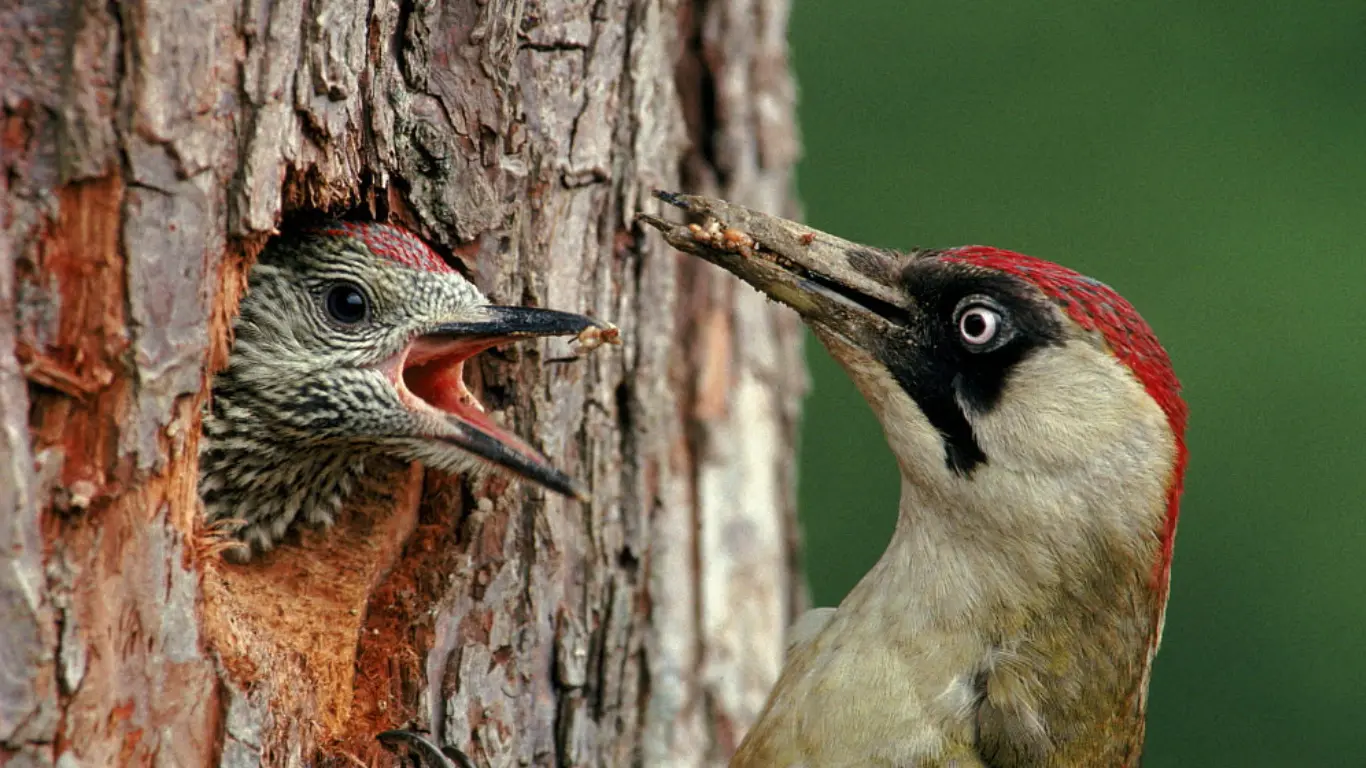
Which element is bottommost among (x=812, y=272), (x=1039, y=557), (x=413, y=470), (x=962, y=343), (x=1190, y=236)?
(x=1039, y=557)

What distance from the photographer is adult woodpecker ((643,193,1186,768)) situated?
3.75 m

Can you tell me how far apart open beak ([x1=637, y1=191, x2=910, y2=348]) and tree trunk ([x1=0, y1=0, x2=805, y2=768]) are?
1.32ft

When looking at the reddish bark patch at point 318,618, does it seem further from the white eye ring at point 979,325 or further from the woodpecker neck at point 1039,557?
the white eye ring at point 979,325

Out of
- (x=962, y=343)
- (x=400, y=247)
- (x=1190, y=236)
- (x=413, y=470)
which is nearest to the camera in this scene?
(x=400, y=247)

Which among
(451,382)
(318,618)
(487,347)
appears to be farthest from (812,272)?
(318,618)

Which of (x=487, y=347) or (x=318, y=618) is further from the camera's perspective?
(x=487, y=347)

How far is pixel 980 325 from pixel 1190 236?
625cm

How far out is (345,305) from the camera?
3873mm

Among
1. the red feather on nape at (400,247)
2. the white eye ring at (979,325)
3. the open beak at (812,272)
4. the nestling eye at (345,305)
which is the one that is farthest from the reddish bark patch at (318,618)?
the white eye ring at (979,325)

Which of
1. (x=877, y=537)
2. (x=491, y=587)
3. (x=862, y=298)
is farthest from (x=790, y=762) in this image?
(x=877, y=537)

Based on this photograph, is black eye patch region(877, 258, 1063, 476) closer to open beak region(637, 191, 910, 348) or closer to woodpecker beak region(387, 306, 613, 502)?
open beak region(637, 191, 910, 348)

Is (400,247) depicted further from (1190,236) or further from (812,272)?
(1190,236)

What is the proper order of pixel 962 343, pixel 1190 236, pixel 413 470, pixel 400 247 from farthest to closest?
pixel 1190 236
pixel 413 470
pixel 962 343
pixel 400 247

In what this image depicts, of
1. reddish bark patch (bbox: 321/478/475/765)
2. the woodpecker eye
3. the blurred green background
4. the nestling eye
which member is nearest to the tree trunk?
reddish bark patch (bbox: 321/478/475/765)
